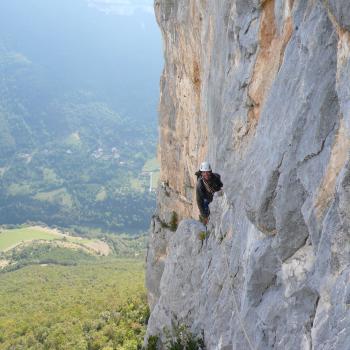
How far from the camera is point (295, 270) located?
7531 millimetres

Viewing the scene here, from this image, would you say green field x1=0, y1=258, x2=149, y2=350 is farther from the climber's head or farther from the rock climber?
the climber's head

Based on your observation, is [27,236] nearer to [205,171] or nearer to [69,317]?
[69,317]

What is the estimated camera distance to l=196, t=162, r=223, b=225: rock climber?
13172mm

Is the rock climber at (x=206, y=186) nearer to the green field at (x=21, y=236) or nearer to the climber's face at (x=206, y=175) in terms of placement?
the climber's face at (x=206, y=175)

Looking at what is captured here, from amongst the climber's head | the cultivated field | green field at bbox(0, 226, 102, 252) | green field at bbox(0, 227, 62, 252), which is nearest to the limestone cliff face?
the climber's head

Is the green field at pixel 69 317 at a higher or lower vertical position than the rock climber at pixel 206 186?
higher

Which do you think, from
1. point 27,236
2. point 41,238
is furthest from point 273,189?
point 27,236

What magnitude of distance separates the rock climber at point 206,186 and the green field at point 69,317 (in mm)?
13046

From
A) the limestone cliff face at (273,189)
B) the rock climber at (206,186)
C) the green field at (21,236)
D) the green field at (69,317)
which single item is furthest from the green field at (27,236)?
the limestone cliff face at (273,189)

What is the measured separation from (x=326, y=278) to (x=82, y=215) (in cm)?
18861

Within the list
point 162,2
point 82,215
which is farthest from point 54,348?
point 82,215

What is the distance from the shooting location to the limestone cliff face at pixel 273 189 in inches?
258

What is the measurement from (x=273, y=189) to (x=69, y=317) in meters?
39.0

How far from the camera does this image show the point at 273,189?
8.41 metres
